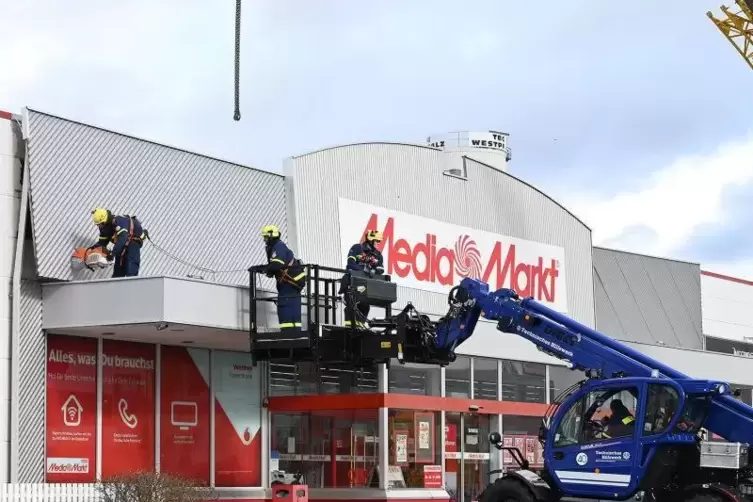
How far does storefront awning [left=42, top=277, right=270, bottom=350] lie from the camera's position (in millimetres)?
21703

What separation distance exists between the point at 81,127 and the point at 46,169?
1.17 m

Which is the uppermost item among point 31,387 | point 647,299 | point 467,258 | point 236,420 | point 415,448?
point 467,258

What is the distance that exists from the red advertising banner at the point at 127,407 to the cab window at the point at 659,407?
9449 millimetres

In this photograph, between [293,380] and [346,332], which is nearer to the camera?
[346,332]

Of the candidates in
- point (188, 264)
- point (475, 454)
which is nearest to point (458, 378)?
point (475, 454)

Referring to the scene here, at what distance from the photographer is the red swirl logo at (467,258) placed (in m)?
30.3

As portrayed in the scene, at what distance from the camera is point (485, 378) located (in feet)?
93.4

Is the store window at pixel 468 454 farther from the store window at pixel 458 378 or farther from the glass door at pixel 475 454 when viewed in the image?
the store window at pixel 458 378

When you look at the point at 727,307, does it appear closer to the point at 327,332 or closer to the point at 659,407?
the point at 327,332

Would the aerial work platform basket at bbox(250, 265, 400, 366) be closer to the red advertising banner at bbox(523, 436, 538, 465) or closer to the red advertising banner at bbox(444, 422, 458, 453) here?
the red advertising banner at bbox(444, 422, 458, 453)

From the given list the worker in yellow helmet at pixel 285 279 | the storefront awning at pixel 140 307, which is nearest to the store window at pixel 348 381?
the worker in yellow helmet at pixel 285 279

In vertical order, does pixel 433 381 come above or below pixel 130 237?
below

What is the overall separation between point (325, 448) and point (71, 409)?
18.5ft

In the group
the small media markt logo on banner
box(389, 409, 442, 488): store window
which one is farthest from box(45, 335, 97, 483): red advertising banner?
box(389, 409, 442, 488): store window
